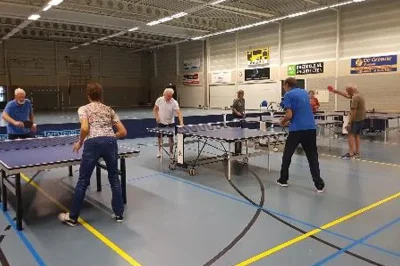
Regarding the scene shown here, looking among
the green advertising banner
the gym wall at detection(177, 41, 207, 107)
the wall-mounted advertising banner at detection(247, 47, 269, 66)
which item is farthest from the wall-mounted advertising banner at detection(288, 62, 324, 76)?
the gym wall at detection(177, 41, 207, 107)

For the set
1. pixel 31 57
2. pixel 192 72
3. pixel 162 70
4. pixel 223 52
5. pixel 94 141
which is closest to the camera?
pixel 94 141

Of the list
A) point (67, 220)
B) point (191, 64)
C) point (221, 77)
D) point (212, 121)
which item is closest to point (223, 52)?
point (221, 77)

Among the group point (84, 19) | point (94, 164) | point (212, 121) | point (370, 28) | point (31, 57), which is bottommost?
point (212, 121)

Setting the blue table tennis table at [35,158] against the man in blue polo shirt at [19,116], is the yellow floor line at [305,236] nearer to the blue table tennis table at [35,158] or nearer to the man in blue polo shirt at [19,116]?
the blue table tennis table at [35,158]

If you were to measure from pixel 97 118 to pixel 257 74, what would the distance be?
16490 millimetres

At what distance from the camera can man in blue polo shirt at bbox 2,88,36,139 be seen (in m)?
5.83

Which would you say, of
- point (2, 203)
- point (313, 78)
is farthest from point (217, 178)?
point (313, 78)

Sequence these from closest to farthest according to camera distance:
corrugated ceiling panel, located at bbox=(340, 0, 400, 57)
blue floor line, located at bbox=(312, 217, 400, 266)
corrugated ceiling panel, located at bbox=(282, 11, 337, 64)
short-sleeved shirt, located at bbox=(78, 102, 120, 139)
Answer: blue floor line, located at bbox=(312, 217, 400, 266) → short-sleeved shirt, located at bbox=(78, 102, 120, 139) → corrugated ceiling panel, located at bbox=(340, 0, 400, 57) → corrugated ceiling panel, located at bbox=(282, 11, 337, 64)

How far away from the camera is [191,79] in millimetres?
24062

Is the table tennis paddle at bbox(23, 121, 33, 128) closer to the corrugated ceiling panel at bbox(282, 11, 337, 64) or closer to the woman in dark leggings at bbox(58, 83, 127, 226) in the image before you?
the woman in dark leggings at bbox(58, 83, 127, 226)

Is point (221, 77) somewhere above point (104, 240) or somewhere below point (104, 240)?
above

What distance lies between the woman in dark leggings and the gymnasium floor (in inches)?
16.3

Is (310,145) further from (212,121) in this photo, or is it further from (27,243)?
(212,121)

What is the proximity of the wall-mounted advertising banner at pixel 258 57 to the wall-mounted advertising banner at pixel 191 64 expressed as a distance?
15.2 feet
